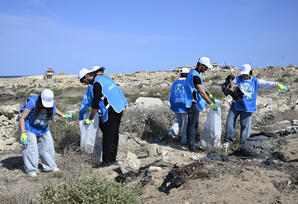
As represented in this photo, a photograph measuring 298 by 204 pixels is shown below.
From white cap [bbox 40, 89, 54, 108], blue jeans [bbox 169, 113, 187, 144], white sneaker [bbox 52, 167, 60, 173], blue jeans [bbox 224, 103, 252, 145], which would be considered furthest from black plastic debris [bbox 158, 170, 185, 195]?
blue jeans [bbox 169, 113, 187, 144]

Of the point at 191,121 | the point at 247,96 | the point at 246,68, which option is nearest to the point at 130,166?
the point at 191,121

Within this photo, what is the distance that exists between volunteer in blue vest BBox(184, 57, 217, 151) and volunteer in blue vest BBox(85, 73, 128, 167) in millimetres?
1315

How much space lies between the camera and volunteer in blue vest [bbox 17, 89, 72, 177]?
A: 419 cm

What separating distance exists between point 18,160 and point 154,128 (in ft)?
9.60

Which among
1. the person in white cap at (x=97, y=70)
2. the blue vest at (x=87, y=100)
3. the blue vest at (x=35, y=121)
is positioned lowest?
the blue vest at (x=35, y=121)

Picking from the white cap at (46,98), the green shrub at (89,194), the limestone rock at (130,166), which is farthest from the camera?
the white cap at (46,98)

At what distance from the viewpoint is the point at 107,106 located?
4516 millimetres

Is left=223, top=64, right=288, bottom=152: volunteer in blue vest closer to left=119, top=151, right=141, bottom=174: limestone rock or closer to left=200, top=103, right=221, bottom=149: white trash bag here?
left=200, top=103, right=221, bottom=149: white trash bag

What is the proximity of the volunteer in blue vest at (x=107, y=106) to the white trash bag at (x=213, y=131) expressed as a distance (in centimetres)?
175

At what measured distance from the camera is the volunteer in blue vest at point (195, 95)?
5.21m

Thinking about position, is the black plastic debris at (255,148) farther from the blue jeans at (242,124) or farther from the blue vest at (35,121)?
the blue vest at (35,121)

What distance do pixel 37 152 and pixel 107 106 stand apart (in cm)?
121

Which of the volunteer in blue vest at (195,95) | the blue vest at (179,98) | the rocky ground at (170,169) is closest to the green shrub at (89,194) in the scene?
the rocky ground at (170,169)

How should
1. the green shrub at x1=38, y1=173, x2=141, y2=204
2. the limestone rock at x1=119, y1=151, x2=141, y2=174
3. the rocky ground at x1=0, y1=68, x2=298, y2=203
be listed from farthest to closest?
the limestone rock at x1=119, y1=151, x2=141, y2=174 < the rocky ground at x1=0, y1=68, x2=298, y2=203 < the green shrub at x1=38, y1=173, x2=141, y2=204
